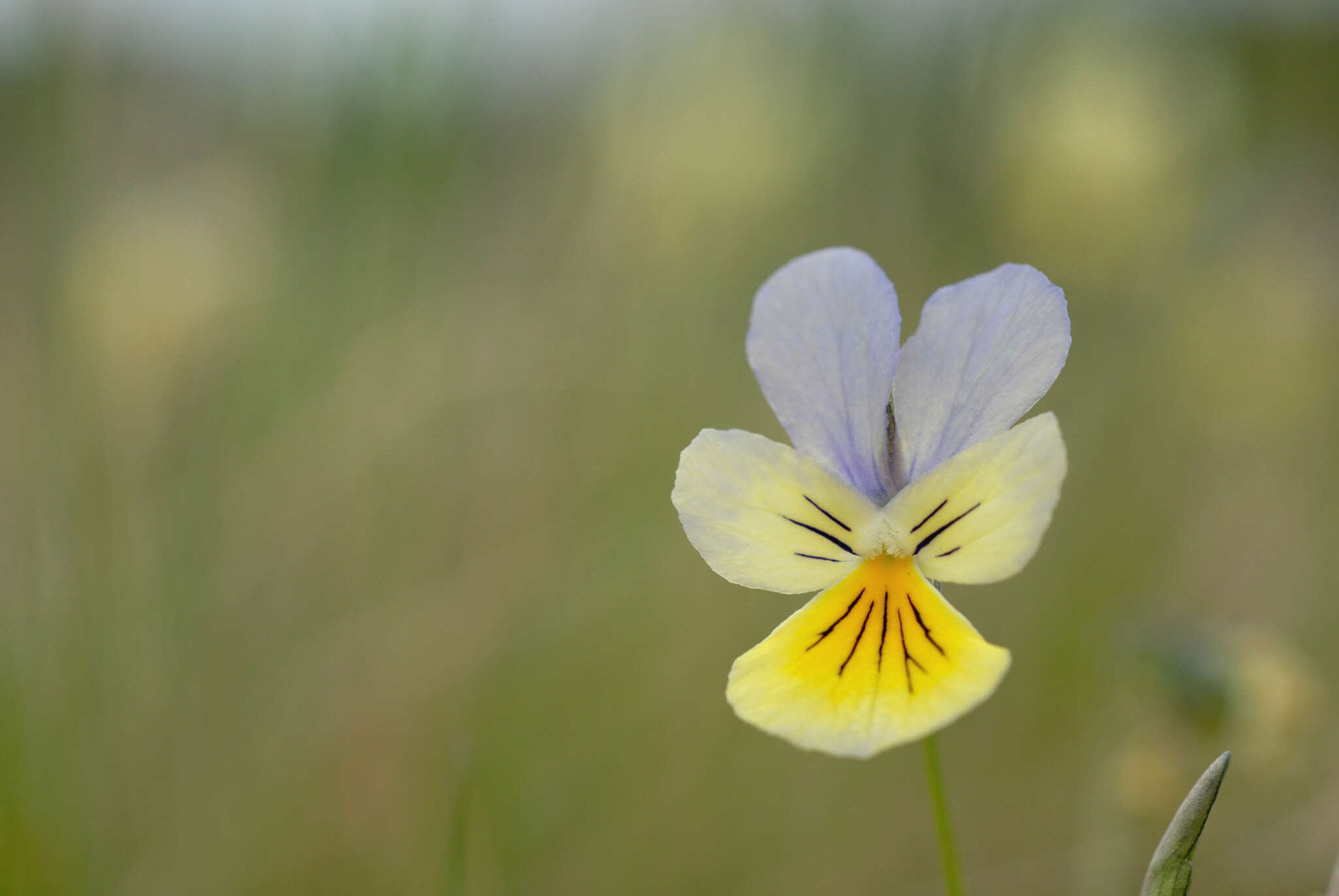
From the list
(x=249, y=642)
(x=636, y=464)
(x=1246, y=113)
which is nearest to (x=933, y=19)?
(x=1246, y=113)

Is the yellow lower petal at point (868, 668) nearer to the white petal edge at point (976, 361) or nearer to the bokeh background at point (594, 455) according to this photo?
the white petal edge at point (976, 361)

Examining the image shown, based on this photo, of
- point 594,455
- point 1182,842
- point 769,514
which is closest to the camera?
point 1182,842

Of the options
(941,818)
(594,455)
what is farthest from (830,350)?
(594,455)

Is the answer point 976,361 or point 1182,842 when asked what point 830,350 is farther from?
point 1182,842

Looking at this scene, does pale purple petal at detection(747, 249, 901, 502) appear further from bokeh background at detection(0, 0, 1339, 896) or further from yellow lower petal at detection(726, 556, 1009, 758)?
bokeh background at detection(0, 0, 1339, 896)

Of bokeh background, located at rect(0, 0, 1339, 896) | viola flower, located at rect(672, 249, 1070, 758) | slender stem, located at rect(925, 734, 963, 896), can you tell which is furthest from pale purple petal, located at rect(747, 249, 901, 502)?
bokeh background, located at rect(0, 0, 1339, 896)

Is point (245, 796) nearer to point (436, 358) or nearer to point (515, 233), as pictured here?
point (436, 358)
